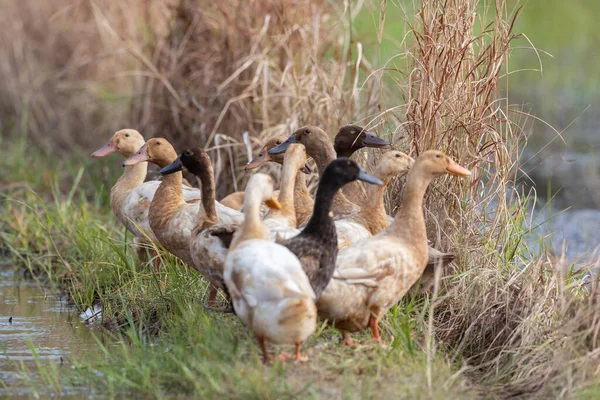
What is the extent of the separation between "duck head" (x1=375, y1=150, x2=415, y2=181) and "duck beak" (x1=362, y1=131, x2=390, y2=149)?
1.75 ft

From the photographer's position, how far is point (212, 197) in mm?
5836

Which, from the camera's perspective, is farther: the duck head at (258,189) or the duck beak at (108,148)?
the duck beak at (108,148)

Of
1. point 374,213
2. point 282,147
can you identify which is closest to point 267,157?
point 282,147

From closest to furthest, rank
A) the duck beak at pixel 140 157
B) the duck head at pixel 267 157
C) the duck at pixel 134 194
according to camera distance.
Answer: the duck head at pixel 267 157 < the duck beak at pixel 140 157 < the duck at pixel 134 194

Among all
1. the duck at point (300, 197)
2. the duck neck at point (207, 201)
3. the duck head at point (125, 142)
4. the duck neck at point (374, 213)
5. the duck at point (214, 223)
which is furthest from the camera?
the duck head at point (125, 142)

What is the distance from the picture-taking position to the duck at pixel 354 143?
614cm

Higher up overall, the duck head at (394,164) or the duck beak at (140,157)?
the duck head at (394,164)

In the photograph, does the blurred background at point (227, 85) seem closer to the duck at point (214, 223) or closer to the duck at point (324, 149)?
the duck at point (324, 149)

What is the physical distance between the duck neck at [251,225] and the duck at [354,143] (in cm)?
149

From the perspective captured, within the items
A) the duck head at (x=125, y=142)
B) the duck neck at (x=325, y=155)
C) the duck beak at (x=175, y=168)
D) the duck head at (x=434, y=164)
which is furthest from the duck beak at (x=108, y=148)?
the duck head at (x=434, y=164)

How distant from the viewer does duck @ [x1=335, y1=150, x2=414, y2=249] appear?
5520mm

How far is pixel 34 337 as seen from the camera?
19.2 feet

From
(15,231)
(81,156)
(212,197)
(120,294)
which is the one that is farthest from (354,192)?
(81,156)

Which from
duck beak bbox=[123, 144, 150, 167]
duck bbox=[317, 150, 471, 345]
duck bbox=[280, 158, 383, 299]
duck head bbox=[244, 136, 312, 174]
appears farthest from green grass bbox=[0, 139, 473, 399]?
duck head bbox=[244, 136, 312, 174]
